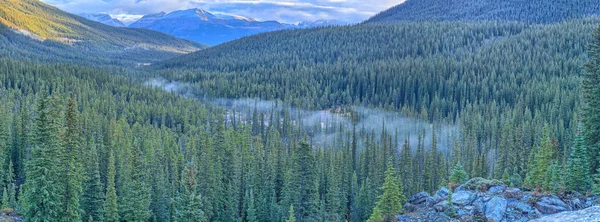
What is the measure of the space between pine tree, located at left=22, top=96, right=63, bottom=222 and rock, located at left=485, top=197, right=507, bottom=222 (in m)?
32.6

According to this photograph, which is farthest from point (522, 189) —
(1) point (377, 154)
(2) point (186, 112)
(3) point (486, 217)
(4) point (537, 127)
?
(2) point (186, 112)

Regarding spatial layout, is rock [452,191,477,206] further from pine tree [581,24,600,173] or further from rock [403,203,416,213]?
pine tree [581,24,600,173]

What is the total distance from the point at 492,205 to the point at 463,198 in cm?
267

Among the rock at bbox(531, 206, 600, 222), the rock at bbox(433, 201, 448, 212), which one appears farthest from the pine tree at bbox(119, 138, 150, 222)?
the rock at bbox(531, 206, 600, 222)

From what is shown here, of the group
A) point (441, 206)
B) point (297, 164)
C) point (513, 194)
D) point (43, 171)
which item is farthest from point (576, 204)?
point (43, 171)

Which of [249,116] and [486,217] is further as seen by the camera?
[249,116]

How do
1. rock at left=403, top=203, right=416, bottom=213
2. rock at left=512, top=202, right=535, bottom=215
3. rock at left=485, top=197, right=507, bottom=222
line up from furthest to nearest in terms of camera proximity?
rock at left=403, top=203, right=416, bottom=213 → rock at left=512, top=202, right=535, bottom=215 → rock at left=485, top=197, right=507, bottom=222

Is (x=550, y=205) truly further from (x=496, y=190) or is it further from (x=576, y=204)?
(x=496, y=190)

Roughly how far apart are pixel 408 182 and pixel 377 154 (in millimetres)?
15603

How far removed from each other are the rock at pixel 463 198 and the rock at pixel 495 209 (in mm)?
1692

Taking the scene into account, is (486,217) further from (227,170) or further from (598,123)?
(227,170)

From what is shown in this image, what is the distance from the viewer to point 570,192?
121ft

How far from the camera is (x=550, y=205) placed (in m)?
33.9

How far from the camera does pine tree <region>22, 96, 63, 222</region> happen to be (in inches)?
1574
